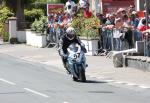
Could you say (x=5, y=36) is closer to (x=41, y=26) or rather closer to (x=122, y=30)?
(x=41, y=26)

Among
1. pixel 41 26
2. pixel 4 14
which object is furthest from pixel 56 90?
pixel 4 14

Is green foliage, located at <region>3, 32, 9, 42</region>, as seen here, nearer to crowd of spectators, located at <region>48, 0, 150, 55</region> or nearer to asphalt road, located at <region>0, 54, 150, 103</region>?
crowd of spectators, located at <region>48, 0, 150, 55</region>

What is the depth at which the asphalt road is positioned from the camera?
15.1m

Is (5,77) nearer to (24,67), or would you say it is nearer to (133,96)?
(24,67)

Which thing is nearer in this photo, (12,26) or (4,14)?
(12,26)

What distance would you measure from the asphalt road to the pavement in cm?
57

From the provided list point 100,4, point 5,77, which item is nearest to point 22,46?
point 100,4

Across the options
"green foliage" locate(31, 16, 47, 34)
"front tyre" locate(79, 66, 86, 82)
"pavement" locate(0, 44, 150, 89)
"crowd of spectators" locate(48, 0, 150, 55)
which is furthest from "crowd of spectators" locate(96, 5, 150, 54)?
"green foliage" locate(31, 16, 47, 34)

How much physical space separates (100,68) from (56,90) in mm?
6198

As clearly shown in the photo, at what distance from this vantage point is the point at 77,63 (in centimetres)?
1906

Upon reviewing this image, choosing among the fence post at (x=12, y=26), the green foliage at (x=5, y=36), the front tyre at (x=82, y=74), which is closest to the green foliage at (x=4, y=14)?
the green foliage at (x=5, y=36)

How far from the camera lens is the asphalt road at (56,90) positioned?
1512cm

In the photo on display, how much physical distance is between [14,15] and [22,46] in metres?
7.20

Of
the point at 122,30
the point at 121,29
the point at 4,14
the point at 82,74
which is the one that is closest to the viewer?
the point at 82,74
